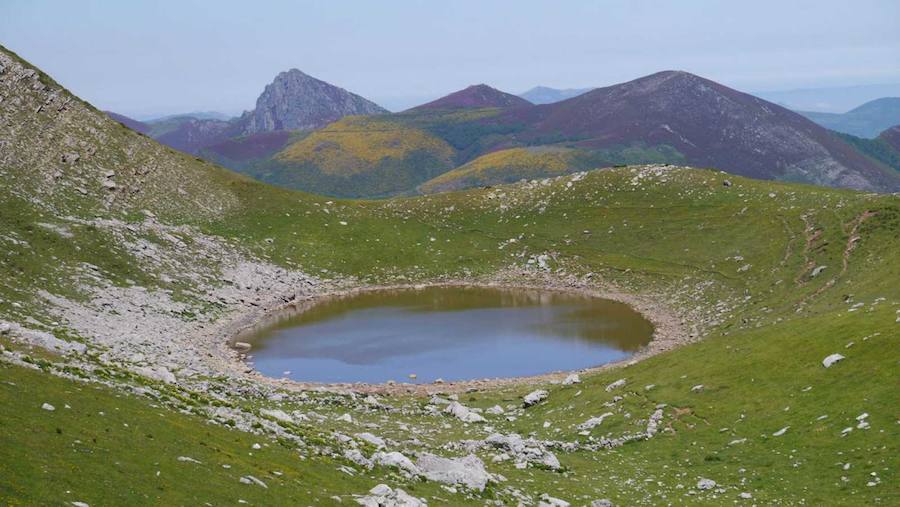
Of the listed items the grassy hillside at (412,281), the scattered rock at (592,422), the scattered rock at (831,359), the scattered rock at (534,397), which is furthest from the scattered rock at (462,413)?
the scattered rock at (831,359)

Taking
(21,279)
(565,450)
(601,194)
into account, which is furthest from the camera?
(601,194)

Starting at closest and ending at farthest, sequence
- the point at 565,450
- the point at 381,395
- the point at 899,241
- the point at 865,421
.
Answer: the point at 865,421, the point at 565,450, the point at 381,395, the point at 899,241

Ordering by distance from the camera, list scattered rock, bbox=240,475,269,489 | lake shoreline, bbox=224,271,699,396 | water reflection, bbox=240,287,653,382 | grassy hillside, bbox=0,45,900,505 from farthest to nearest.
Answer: water reflection, bbox=240,287,653,382
lake shoreline, bbox=224,271,699,396
grassy hillside, bbox=0,45,900,505
scattered rock, bbox=240,475,269,489

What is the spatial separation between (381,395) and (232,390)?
10953 millimetres

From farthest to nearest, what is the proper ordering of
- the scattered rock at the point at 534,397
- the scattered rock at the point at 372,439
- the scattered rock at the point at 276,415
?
the scattered rock at the point at 534,397
the scattered rock at the point at 276,415
the scattered rock at the point at 372,439

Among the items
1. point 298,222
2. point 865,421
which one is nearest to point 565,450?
point 865,421

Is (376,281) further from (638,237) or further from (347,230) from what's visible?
(638,237)

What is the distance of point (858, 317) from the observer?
42250 millimetres

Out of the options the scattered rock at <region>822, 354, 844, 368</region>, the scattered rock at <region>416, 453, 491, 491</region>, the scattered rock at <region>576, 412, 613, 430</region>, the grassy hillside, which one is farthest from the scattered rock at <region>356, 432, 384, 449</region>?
the scattered rock at <region>822, 354, 844, 368</region>

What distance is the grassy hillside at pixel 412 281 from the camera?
26375mm

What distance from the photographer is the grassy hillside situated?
1038 inches

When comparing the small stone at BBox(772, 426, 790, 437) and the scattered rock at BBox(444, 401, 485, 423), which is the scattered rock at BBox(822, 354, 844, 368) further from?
the scattered rock at BBox(444, 401, 485, 423)

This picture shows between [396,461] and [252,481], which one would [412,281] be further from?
[252,481]

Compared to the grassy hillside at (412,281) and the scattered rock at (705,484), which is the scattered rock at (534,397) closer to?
the grassy hillside at (412,281)
